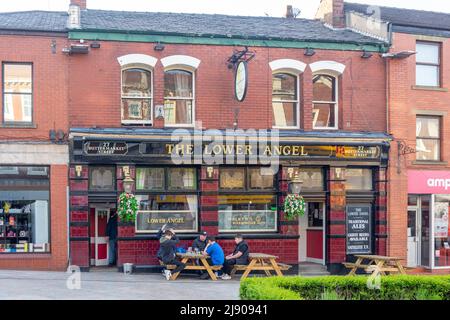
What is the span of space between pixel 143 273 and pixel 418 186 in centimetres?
967

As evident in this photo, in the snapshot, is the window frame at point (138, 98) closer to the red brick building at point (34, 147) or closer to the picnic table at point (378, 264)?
the red brick building at point (34, 147)

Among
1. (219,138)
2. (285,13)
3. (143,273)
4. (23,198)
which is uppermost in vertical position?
(285,13)

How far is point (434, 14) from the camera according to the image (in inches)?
942

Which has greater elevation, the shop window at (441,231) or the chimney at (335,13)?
the chimney at (335,13)

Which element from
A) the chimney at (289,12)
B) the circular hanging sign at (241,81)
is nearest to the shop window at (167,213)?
the circular hanging sign at (241,81)

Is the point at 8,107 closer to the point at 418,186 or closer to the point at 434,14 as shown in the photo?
the point at 418,186

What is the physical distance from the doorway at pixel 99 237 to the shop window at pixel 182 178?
2.42m

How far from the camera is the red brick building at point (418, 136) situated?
2139 centimetres

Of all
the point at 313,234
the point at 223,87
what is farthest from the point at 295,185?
the point at 223,87

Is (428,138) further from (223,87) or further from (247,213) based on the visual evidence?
(223,87)

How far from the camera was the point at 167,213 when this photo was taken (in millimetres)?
19781

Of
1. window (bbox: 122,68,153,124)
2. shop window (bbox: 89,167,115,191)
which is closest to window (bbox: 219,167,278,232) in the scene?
window (bbox: 122,68,153,124)

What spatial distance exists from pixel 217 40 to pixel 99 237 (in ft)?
23.7
